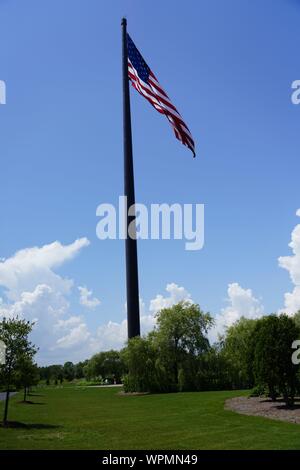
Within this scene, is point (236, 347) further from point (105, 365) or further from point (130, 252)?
point (105, 365)

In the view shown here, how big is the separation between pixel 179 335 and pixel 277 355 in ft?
90.9

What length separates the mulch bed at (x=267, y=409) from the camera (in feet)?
79.0

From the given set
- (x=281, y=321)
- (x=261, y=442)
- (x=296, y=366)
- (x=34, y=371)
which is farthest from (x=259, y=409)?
(x=34, y=371)

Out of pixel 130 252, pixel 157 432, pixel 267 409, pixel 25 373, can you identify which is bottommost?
pixel 267 409

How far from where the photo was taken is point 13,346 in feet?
86.2

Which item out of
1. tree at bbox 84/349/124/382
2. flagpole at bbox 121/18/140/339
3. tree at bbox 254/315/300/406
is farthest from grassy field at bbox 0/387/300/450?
tree at bbox 84/349/124/382

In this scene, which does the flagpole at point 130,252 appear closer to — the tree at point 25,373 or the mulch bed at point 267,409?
the mulch bed at point 267,409

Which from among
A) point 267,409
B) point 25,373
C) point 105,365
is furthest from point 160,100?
point 105,365

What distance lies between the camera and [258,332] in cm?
2962

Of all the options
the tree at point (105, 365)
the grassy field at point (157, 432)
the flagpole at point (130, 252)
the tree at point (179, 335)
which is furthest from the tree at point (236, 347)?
the tree at point (105, 365)

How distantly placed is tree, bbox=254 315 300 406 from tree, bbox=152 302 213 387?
25.4 meters

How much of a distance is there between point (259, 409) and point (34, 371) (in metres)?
12.9

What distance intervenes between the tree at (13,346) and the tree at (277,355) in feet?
43.3

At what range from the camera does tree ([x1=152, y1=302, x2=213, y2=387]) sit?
53.7 meters
